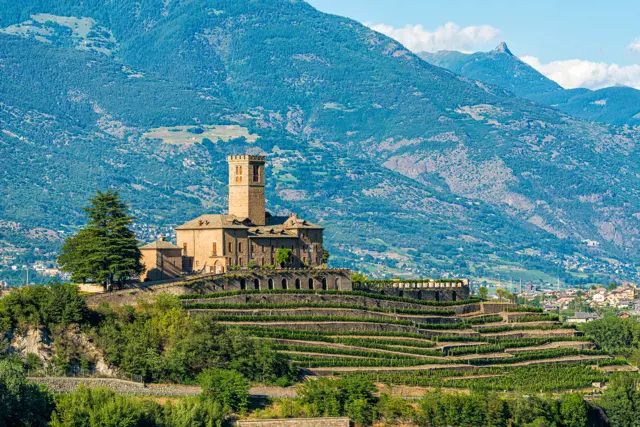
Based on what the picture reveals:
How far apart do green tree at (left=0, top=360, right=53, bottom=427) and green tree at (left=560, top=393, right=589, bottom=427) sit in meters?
35.5

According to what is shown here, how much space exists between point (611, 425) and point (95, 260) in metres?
38.1

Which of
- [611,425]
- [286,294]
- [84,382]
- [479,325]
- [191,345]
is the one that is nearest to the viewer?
[84,382]

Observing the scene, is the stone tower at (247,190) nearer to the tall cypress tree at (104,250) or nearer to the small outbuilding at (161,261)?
the small outbuilding at (161,261)

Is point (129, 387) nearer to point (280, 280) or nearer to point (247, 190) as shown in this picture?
point (280, 280)

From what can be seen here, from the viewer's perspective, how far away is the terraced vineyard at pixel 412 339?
103 meters

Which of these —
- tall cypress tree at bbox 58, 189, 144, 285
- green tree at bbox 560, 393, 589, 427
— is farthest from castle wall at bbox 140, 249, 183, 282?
green tree at bbox 560, 393, 589, 427

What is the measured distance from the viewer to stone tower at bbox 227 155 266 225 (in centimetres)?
12088

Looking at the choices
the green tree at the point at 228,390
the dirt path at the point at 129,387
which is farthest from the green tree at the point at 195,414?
the dirt path at the point at 129,387

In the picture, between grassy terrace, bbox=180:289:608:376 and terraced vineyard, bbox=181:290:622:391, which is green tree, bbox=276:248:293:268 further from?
terraced vineyard, bbox=181:290:622:391

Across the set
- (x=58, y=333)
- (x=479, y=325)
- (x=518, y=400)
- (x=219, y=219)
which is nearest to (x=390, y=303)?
(x=479, y=325)

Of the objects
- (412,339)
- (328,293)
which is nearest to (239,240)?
(328,293)

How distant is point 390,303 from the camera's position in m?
116

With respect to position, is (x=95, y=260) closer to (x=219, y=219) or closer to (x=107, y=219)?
(x=107, y=219)

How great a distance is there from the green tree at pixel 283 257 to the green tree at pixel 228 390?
28214mm
